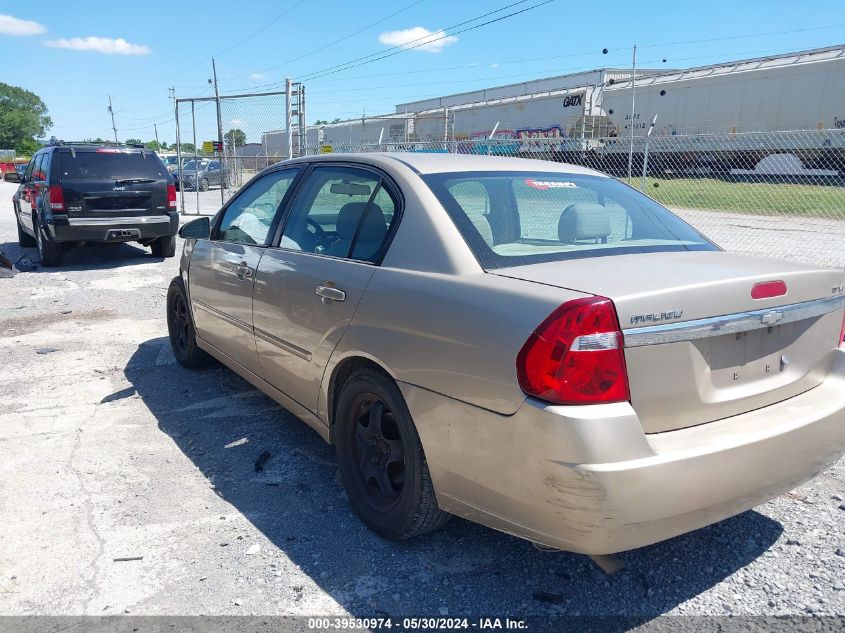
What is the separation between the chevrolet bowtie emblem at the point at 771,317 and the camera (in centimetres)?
244

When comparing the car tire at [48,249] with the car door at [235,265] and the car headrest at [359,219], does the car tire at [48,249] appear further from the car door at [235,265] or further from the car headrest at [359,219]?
the car headrest at [359,219]

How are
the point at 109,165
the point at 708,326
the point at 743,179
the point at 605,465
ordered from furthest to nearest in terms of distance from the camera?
the point at 743,179, the point at 109,165, the point at 708,326, the point at 605,465

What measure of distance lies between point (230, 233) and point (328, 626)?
112 inches

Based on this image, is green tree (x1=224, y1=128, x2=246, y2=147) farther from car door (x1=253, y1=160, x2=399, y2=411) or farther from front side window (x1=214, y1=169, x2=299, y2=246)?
car door (x1=253, y1=160, x2=399, y2=411)

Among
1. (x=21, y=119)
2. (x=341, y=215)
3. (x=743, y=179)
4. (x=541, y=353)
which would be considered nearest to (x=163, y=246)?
(x=341, y=215)

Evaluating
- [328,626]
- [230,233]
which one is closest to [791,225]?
[230,233]

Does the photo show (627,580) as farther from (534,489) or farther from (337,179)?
(337,179)

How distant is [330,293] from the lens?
312 centimetres

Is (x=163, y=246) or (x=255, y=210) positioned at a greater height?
(x=255, y=210)

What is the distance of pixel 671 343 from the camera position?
2.23 m

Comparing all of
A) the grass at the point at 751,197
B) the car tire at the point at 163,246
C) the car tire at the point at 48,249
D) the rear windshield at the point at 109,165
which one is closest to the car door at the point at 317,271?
the rear windshield at the point at 109,165

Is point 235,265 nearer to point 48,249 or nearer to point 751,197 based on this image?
point 48,249

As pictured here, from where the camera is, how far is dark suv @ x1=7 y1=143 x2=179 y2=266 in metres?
9.84

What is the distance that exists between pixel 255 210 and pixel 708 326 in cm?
304
